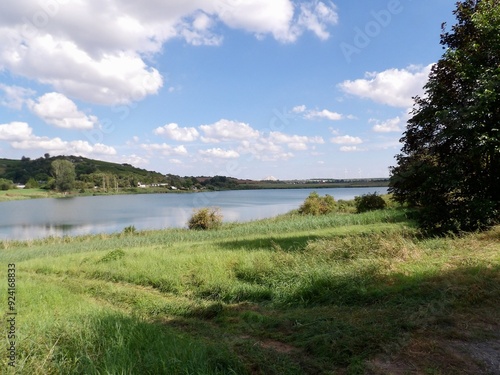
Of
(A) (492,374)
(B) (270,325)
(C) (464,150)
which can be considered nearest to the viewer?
(A) (492,374)

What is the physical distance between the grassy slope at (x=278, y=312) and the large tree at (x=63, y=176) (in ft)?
340

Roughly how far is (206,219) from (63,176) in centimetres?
8781

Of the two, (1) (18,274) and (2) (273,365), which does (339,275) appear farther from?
(1) (18,274)

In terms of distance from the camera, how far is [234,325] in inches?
241

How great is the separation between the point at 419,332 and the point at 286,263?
5.13 meters

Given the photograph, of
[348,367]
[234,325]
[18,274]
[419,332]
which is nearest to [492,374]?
[419,332]

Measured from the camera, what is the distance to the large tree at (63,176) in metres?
103

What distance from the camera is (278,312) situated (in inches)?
270

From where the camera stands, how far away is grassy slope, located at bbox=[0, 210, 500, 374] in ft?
13.5

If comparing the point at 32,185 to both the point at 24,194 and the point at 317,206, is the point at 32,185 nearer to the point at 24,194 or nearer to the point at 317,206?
the point at 24,194

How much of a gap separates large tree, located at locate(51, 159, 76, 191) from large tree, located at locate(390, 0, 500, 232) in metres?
109

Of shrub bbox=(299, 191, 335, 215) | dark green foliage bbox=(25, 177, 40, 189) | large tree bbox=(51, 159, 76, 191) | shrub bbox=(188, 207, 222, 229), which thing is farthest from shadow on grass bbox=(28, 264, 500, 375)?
dark green foliage bbox=(25, 177, 40, 189)

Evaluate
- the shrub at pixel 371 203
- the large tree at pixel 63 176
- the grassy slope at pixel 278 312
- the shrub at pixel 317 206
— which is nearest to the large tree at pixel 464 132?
the grassy slope at pixel 278 312

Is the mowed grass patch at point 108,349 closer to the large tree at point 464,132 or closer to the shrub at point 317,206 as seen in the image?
the large tree at point 464,132
